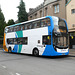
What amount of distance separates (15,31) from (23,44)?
2.69m

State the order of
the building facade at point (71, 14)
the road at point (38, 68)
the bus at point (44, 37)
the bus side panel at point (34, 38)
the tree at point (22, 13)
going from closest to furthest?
A: the road at point (38, 68) < the bus at point (44, 37) < the bus side panel at point (34, 38) < the building facade at point (71, 14) < the tree at point (22, 13)

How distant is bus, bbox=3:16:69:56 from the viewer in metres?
11.0

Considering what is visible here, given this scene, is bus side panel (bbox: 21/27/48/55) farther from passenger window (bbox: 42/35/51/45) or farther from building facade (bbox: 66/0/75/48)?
building facade (bbox: 66/0/75/48)

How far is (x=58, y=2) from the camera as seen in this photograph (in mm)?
20906

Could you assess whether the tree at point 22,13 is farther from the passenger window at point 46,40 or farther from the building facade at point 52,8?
the passenger window at point 46,40

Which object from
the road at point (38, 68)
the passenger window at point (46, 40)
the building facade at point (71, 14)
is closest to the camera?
the road at point (38, 68)

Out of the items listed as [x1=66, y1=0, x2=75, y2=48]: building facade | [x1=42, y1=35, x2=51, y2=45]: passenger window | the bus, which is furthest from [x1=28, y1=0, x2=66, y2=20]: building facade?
[x1=42, y1=35, x2=51, y2=45]: passenger window

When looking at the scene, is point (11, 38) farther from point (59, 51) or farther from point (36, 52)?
point (59, 51)

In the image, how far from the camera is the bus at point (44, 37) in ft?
36.1

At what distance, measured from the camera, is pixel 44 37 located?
11742mm

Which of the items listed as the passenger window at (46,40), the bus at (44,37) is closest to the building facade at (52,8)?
the bus at (44,37)

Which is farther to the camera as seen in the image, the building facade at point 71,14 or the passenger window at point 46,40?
the building facade at point 71,14

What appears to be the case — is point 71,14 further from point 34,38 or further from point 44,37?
point 44,37

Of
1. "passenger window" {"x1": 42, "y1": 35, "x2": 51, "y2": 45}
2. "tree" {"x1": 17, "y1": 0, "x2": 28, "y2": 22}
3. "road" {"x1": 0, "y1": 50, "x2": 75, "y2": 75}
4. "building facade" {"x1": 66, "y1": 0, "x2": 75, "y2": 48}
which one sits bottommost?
"road" {"x1": 0, "y1": 50, "x2": 75, "y2": 75}
